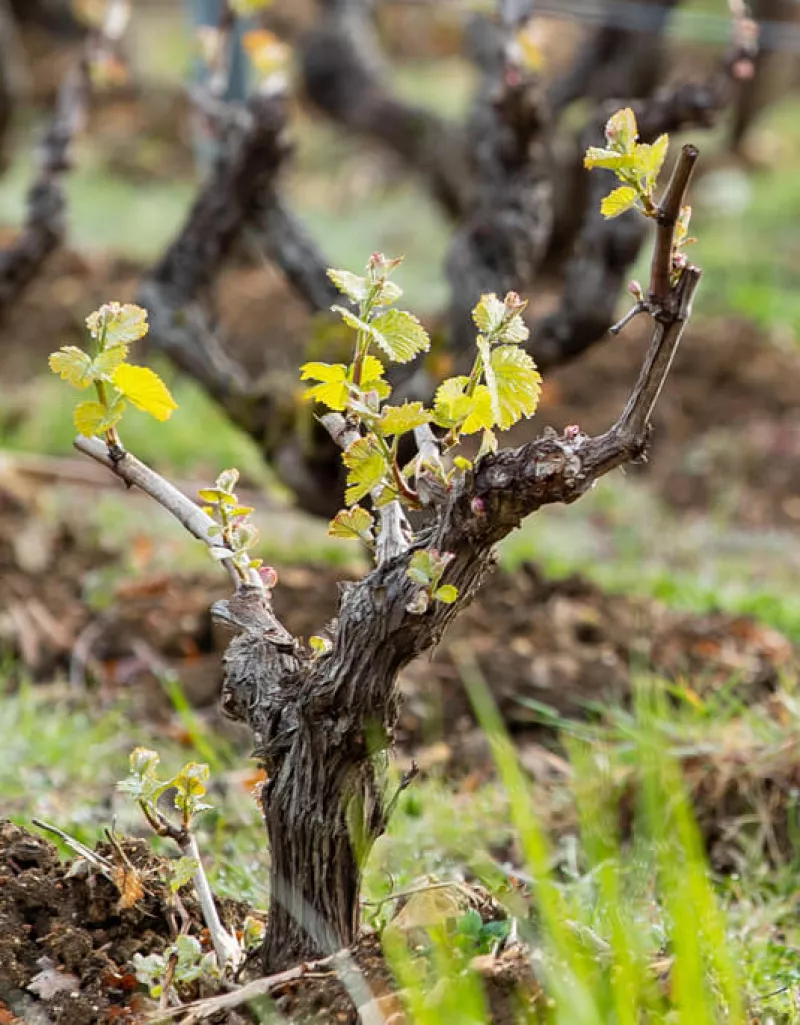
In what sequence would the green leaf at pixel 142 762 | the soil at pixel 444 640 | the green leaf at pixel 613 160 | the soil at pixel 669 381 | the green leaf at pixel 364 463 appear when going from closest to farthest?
the green leaf at pixel 613 160
the green leaf at pixel 364 463
the green leaf at pixel 142 762
the soil at pixel 444 640
the soil at pixel 669 381

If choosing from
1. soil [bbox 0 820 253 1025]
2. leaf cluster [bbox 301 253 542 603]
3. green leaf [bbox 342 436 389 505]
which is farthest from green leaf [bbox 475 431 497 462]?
soil [bbox 0 820 253 1025]

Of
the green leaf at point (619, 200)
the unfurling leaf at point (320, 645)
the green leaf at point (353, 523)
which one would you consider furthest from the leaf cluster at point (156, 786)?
the green leaf at point (619, 200)

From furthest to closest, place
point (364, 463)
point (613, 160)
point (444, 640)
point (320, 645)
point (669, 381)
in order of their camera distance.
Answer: point (669, 381) < point (444, 640) < point (320, 645) < point (364, 463) < point (613, 160)

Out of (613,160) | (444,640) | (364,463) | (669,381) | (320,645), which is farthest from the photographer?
(669,381)

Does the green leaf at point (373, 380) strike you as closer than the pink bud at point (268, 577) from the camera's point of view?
Yes

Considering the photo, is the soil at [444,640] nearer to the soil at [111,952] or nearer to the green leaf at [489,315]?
the soil at [111,952]

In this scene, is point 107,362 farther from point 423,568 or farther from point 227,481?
point 423,568

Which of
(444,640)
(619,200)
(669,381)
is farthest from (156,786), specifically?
(669,381)

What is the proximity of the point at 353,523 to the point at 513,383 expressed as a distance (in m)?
0.25

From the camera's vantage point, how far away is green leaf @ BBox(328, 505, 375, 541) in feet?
5.35

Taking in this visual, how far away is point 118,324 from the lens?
1.62 metres

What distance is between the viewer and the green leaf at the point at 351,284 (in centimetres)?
159

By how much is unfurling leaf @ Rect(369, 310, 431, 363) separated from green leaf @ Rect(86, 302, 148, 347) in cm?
26

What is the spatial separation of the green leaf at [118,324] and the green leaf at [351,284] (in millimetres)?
215
